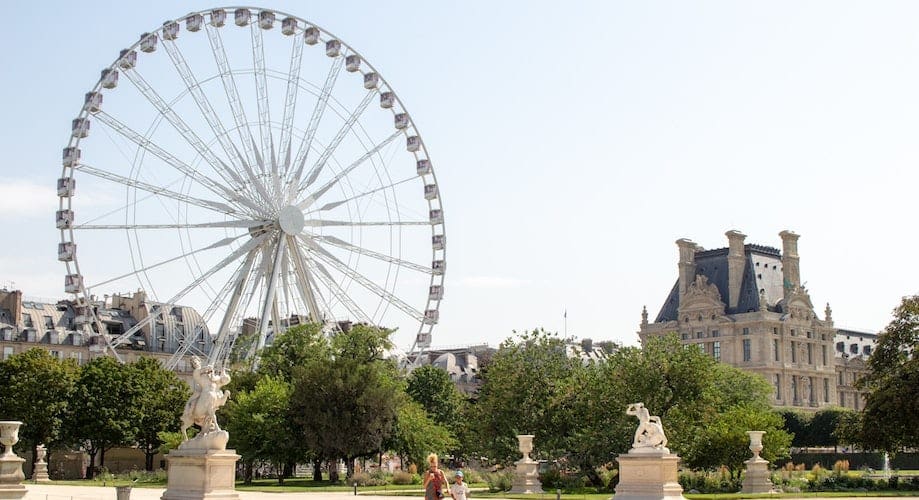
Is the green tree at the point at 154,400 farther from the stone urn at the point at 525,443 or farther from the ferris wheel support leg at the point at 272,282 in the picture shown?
the stone urn at the point at 525,443

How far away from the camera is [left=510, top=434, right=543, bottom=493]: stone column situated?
47.7 metres

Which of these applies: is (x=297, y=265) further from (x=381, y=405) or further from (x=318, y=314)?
(x=381, y=405)

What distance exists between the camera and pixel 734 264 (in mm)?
131875

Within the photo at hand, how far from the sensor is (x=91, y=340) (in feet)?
196

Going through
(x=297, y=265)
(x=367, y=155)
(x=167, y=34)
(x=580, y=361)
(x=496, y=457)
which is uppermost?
(x=167, y=34)

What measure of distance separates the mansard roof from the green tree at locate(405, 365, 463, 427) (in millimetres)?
49621

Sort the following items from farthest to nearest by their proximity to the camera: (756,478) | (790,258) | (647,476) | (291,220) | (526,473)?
(790,258), (291,220), (526,473), (756,478), (647,476)

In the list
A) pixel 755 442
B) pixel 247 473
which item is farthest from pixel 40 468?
pixel 755 442

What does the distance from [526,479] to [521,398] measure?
261 inches

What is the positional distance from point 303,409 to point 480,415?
33.3 ft

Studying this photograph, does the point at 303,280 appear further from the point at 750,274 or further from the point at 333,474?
the point at 750,274

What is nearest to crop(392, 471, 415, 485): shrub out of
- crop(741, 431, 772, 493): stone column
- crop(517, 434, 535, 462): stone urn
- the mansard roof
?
crop(517, 434, 535, 462): stone urn

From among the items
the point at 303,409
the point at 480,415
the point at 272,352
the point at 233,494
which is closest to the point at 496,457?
the point at 480,415

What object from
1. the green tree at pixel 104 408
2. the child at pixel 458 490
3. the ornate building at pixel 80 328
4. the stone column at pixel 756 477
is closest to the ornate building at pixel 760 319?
the ornate building at pixel 80 328
